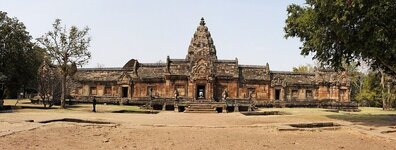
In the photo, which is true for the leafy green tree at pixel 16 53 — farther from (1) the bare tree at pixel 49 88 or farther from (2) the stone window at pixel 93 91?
(1) the bare tree at pixel 49 88

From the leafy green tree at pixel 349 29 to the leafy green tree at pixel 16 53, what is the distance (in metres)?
39.6

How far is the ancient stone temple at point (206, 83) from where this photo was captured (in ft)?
145

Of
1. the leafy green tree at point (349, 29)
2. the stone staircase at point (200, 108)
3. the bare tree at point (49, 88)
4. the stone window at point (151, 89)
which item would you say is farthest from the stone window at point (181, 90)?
the leafy green tree at point (349, 29)

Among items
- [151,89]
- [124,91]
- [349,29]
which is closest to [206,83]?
[151,89]

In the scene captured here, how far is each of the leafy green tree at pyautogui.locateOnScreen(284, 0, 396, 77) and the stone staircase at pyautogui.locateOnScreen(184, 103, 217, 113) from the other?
15.3m

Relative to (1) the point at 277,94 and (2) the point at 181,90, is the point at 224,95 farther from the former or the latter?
(1) the point at 277,94

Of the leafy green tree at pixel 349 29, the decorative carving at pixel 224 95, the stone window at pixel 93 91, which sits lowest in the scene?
the decorative carving at pixel 224 95

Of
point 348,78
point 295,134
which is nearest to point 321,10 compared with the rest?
point 295,134

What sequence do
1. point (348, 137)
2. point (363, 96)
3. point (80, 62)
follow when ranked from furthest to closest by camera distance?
point (363, 96)
point (80, 62)
point (348, 137)

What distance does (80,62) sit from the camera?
3594 cm

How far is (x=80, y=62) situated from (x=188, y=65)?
13.9 metres

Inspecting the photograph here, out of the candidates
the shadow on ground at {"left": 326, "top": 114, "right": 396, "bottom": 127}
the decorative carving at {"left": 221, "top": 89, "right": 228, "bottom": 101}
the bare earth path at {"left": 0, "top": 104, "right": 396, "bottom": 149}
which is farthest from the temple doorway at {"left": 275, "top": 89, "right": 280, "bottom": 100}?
the bare earth path at {"left": 0, "top": 104, "right": 396, "bottom": 149}

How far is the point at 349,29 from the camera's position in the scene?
63.1 feet

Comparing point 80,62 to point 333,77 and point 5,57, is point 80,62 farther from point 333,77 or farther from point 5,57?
point 333,77
